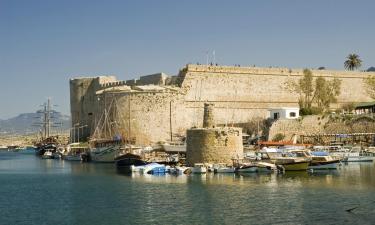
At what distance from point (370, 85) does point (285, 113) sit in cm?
1252

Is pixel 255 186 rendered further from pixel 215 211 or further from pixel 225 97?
pixel 225 97

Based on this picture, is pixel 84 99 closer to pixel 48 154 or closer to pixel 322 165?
pixel 48 154

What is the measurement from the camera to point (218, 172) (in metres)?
29.1

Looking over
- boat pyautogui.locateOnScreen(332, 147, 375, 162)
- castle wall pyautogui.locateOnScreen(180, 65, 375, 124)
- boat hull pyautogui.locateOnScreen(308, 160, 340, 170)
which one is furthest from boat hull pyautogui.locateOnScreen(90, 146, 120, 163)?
boat hull pyautogui.locateOnScreen(308, 160, 340, 170)

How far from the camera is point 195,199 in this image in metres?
20.8

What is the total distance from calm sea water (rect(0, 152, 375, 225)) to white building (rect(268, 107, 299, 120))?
1657 centimetres

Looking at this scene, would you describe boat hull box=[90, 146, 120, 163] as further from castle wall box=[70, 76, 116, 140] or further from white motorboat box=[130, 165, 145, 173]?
castle wall box=[70, 76, 116, 140]

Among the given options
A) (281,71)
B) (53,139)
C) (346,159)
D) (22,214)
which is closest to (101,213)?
(22,214)

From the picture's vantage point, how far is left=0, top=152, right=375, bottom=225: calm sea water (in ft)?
57.5

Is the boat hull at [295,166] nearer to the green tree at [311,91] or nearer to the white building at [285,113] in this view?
the white building at [285,113]

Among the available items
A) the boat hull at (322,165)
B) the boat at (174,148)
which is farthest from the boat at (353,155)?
the boat at (174,148)

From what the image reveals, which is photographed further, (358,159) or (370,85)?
(370,85)

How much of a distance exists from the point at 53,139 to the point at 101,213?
5504 cm

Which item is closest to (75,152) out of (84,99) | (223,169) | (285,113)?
(84,99)
